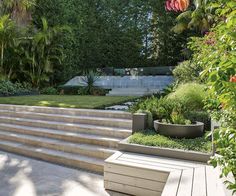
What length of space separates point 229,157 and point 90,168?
306 centimetres

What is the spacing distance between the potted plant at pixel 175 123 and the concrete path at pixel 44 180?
131 cm

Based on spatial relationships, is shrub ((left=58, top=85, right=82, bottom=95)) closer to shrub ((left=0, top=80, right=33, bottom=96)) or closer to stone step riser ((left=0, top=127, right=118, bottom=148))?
shrub ((left=0, top=80, right=33, bottom=96))

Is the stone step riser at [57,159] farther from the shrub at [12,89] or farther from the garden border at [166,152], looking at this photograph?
the shrub at [12,89]

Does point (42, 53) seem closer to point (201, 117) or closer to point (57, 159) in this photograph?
point (57, 159)

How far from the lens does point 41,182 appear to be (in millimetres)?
3918

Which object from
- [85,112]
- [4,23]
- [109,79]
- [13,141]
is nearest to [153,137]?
[85,112]

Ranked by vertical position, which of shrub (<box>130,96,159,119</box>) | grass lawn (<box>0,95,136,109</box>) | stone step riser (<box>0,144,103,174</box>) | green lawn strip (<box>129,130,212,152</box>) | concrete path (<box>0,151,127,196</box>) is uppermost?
shrub (<box>130,96,159,119</box>)

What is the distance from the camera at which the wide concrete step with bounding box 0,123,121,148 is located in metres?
4.95

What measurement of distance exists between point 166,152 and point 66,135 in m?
2.26

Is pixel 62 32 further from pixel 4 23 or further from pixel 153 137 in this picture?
pixel 153 137

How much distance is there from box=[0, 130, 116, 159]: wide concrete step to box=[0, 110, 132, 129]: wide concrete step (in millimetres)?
677

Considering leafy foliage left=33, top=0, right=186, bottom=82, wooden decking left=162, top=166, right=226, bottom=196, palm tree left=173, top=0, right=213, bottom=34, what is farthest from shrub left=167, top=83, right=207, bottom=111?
leafy foliage left=33, top=0, right=186, bottom=82

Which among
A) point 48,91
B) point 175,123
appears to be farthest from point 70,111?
point 48,91

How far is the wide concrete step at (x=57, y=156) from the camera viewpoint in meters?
4.46
